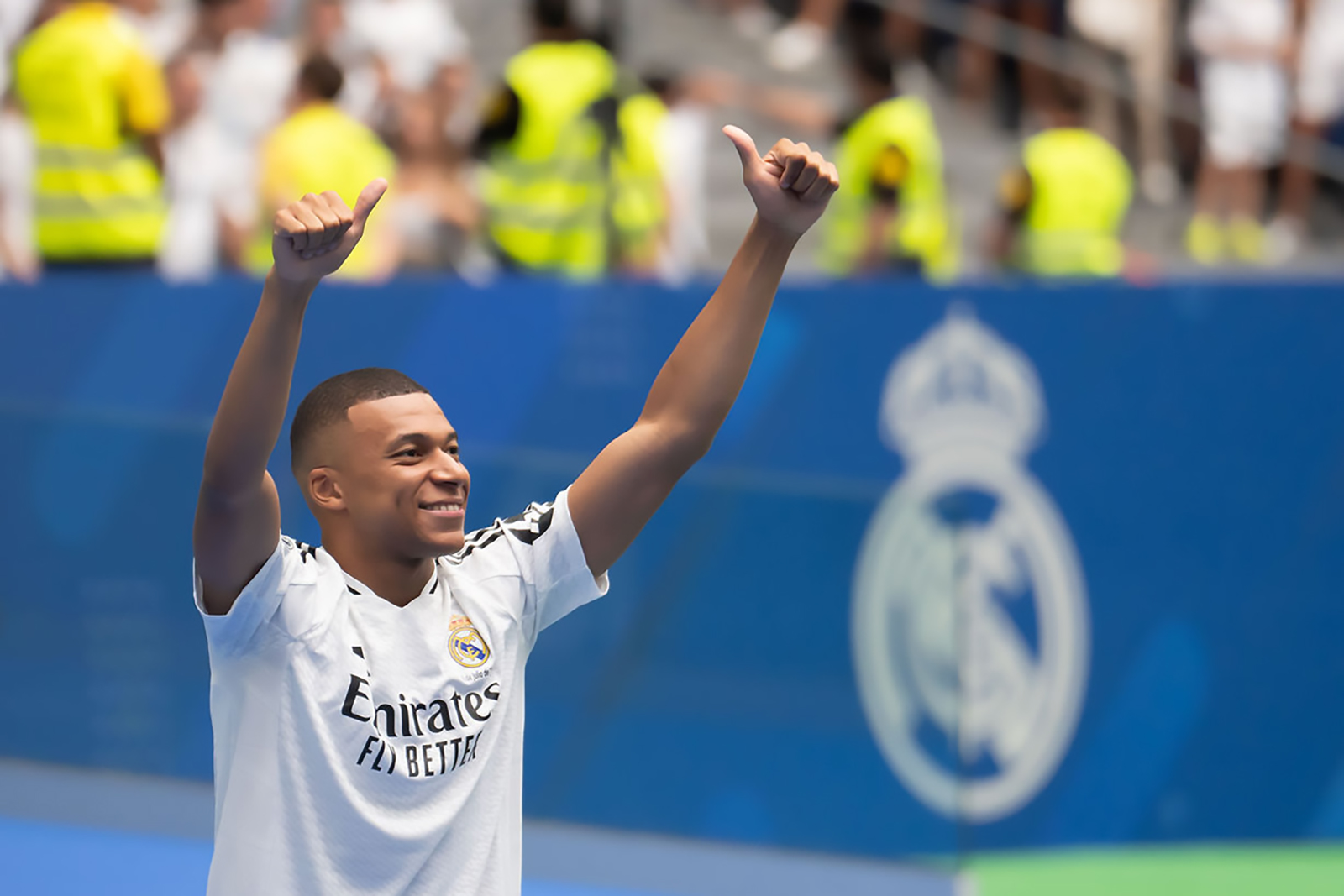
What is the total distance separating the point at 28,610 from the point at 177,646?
55cm

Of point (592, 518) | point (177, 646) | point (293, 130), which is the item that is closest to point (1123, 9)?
point (293, 130)

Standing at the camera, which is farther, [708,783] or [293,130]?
[293,130]

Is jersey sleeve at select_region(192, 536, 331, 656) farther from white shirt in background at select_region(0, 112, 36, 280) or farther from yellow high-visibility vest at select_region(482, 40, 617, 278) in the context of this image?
white shirt in background at select_region(0, 112, 36, 280)

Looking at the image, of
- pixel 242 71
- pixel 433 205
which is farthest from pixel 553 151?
pixel 242 71

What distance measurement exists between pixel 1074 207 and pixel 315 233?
5.18m

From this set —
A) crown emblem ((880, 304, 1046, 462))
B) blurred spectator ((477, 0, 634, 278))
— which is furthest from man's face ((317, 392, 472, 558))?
blurred spectator ((477, 0, 634, 278))

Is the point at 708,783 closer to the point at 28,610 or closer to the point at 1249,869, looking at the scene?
the point at 1249,869

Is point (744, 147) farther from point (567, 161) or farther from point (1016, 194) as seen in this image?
point (1016, 194)

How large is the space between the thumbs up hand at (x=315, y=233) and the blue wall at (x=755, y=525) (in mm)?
3197

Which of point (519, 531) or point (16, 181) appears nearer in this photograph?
point (519, 531)

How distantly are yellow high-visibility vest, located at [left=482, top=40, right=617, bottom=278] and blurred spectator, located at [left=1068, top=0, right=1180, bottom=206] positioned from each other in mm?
2327

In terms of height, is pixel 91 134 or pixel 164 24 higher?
pixel 164 24

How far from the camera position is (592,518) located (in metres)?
2.80

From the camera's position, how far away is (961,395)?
5.81m
